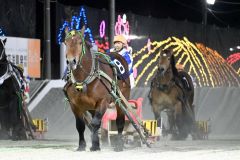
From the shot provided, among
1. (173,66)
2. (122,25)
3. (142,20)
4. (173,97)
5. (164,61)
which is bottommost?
(173,97)

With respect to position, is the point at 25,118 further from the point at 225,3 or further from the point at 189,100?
the point at 225,3

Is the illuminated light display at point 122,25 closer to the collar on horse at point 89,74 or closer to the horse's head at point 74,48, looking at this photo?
the collar on horse at point 89,74

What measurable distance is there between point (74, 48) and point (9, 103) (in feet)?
20.4

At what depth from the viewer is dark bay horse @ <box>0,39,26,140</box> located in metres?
18.1

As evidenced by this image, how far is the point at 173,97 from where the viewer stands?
1930 centimetres

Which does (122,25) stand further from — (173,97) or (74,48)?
(74,48)

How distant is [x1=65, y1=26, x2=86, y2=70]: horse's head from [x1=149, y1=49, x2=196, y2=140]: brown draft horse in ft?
19.4

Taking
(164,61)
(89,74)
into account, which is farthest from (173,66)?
(89,74)

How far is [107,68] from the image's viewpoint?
1364cm

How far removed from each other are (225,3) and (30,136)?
3223 centimetres

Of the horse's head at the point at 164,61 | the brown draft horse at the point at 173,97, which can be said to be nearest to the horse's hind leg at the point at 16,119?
the brown draft horse at the point at 173,97

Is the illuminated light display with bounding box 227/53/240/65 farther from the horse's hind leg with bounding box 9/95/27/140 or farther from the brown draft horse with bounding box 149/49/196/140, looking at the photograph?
the horse's hind leg with bounding box 9/95/27/140

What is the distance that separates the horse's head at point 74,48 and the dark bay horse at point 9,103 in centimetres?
529

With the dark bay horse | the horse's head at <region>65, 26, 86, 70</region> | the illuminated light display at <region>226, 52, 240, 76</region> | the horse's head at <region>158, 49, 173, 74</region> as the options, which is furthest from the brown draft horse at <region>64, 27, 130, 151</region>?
the illuminated light display at <region>226, 52, 240, 76</region>
